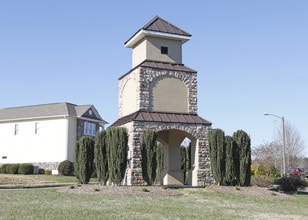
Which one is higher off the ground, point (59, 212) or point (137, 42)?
point (137, 42)

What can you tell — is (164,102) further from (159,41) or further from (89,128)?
(89,128)

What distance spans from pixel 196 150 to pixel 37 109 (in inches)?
1067

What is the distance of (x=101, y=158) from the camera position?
19656mm

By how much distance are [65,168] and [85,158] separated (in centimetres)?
1832

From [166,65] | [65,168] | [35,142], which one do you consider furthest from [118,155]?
[35,142]

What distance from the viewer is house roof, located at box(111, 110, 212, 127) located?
20672 mm

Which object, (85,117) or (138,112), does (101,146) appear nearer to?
(138,112)

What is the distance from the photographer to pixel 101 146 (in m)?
19.7

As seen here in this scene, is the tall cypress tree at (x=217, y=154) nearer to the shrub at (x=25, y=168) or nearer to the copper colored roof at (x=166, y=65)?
the copper colored roof at (x=166, y=65)

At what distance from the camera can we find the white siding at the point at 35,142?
132 feet

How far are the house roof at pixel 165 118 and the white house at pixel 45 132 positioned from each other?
19.4 meters

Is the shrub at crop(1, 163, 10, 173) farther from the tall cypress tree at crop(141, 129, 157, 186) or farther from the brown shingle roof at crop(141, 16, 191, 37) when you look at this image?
the tall cypress tree at crop(141, 129, 157, 186)

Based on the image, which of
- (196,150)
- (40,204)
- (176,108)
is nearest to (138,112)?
(176,108)

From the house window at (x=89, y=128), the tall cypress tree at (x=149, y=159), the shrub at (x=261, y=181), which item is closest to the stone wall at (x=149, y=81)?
the tall cypress tree at (x=149, y=159)
